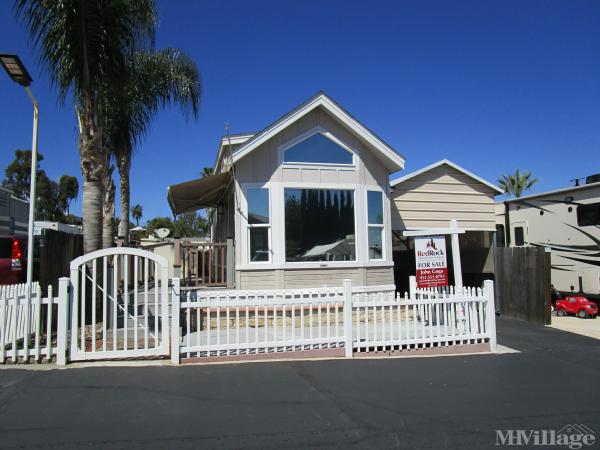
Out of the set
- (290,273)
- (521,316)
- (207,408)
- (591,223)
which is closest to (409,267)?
(521,316)

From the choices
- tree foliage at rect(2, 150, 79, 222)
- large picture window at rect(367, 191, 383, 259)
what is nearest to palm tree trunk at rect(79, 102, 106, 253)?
large picture window at rect(367, 191, 383, 259)

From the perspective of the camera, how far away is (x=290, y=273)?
10.8 m

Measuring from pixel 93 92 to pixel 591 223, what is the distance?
45.6 ft

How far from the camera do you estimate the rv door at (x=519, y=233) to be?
16.5 metres

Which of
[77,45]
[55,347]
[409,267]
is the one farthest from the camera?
[409,267]

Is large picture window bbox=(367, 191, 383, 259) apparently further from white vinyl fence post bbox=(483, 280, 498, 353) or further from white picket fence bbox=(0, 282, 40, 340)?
white picket fence bbox=(0, 282, 40, 340)

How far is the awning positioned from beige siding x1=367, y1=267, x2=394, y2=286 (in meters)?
4.10

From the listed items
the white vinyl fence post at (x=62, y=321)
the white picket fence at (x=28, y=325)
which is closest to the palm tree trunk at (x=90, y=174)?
the white picket fence at (x=28, y=325)

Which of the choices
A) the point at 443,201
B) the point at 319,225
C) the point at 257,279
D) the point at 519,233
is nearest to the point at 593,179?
the point at 519,233

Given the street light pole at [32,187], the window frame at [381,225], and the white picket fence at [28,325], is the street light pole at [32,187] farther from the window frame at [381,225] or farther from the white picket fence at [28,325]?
the window frame at [381,225]

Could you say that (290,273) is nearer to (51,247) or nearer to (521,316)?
(51,247)

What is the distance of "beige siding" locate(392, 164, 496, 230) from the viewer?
14.1 m

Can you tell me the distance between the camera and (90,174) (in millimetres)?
Result: 9148

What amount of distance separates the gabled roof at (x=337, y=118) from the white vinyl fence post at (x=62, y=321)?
187 inches
